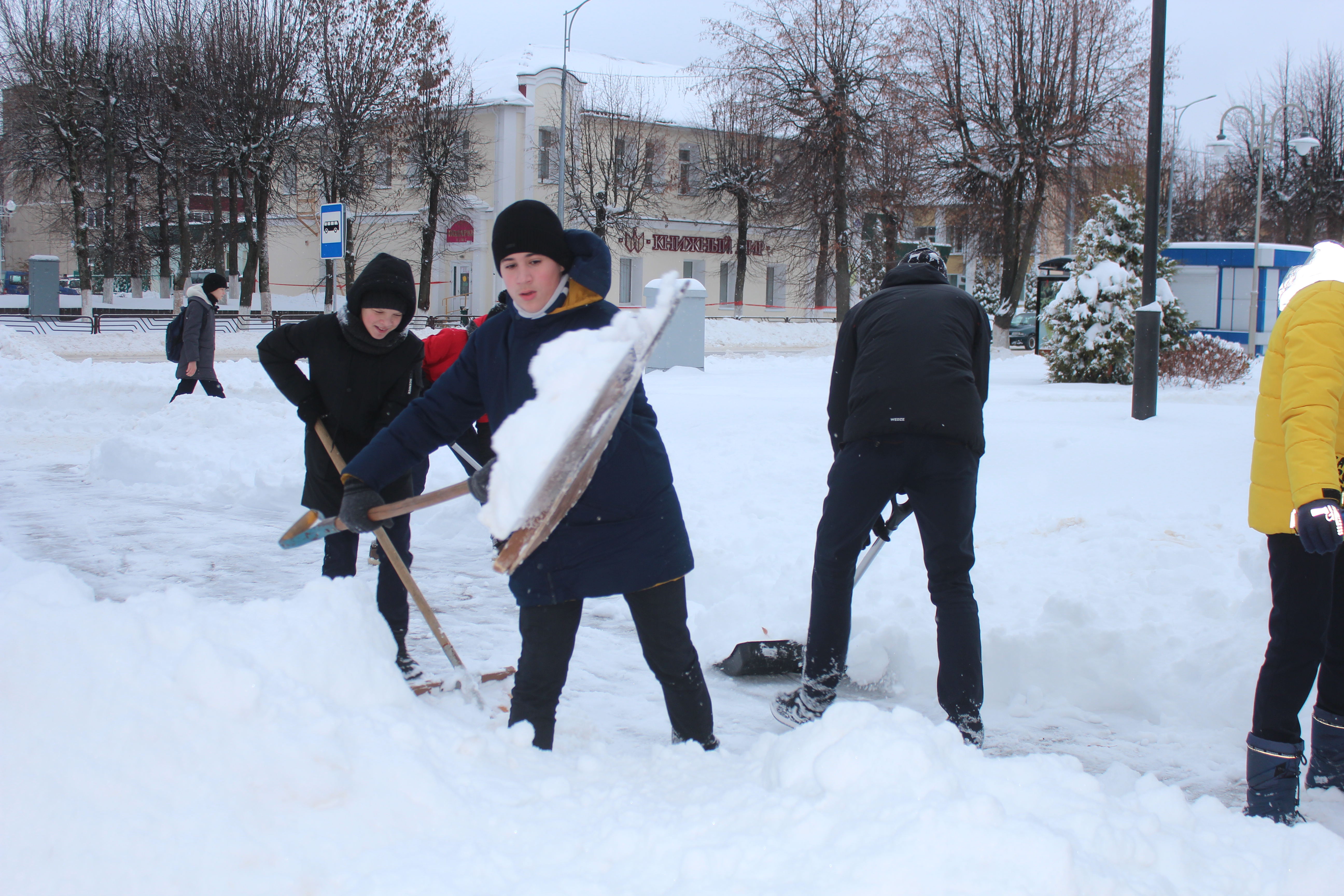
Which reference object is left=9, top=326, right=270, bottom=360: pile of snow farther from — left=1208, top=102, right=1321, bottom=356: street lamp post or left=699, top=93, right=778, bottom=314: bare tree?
left=1208, top=102, right=1321, bottom=356: street lamp post

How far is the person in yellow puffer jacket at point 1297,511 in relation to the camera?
2.37 metres

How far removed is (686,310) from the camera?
15352mm

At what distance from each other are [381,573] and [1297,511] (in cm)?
288

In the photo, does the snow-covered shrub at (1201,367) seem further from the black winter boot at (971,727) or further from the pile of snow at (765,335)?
the pile of snow at (765,335)

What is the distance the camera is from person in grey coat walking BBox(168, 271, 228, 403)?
9125 millimetres

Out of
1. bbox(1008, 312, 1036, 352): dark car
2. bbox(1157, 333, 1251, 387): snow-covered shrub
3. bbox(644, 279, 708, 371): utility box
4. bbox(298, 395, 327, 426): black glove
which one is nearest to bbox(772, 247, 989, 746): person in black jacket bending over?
bbox(298, 395, 327, 426): black glove

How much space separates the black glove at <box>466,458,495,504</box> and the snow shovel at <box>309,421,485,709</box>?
1.14ft

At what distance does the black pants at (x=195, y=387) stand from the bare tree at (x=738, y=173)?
25000mm

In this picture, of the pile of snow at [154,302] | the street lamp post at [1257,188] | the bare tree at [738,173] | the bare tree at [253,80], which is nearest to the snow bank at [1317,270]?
the street lamp post at [1257,188]

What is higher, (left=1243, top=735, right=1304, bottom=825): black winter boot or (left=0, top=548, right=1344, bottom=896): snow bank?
(left=0, top=548, right=1344, bottom=896): snow bank

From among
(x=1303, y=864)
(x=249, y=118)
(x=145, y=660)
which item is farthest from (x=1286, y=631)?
(x=249, y=118)

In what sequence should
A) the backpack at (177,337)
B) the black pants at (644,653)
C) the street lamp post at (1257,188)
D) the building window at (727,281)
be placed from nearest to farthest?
the black pants at (644,653) → the backpack at (177,337) → the street lamp post at (1257,188) → the building window at (727,281)

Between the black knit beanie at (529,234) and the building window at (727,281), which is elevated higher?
Result: the building window at (727,281)

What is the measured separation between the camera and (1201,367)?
1189 centimetres
